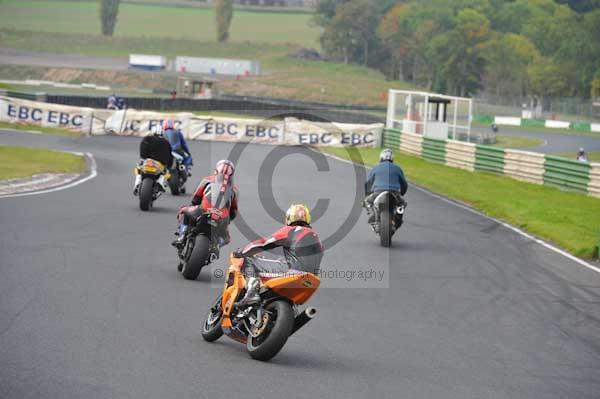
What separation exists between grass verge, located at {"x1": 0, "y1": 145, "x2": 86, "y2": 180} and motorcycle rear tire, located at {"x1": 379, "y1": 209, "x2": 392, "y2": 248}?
9952 millimetres

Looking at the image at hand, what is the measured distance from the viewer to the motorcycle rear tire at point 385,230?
656 inches

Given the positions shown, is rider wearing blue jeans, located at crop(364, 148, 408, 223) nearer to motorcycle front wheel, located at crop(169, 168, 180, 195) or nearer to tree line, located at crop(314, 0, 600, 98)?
motorcycle front wheel, located at crop(169, 168, 180, 195)

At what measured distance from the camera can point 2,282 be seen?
1124 centimetres

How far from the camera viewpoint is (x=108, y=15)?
13962 cm

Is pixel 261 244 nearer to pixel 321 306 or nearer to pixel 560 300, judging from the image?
pixel 321 306

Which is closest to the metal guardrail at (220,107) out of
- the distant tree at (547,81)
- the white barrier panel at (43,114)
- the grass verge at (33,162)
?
the white barrier panel at (43,114)

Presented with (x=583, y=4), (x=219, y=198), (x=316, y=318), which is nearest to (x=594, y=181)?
(x=219, y=198)

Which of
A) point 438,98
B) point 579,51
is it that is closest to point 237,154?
point 438,98

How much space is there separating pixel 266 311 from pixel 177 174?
13.9 m

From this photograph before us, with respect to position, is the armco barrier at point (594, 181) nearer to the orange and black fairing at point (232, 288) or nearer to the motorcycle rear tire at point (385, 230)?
the motorcycle rear tire at point (385, 230)

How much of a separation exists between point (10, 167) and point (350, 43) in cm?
11828

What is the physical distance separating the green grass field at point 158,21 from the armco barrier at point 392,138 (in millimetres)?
94759

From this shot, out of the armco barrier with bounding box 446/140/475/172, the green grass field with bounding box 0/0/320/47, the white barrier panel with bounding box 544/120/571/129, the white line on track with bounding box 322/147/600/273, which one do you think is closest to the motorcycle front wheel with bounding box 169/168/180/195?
the white line on track with bounding box 322/147/600/273

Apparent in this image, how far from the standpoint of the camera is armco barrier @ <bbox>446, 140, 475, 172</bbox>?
114 ft
